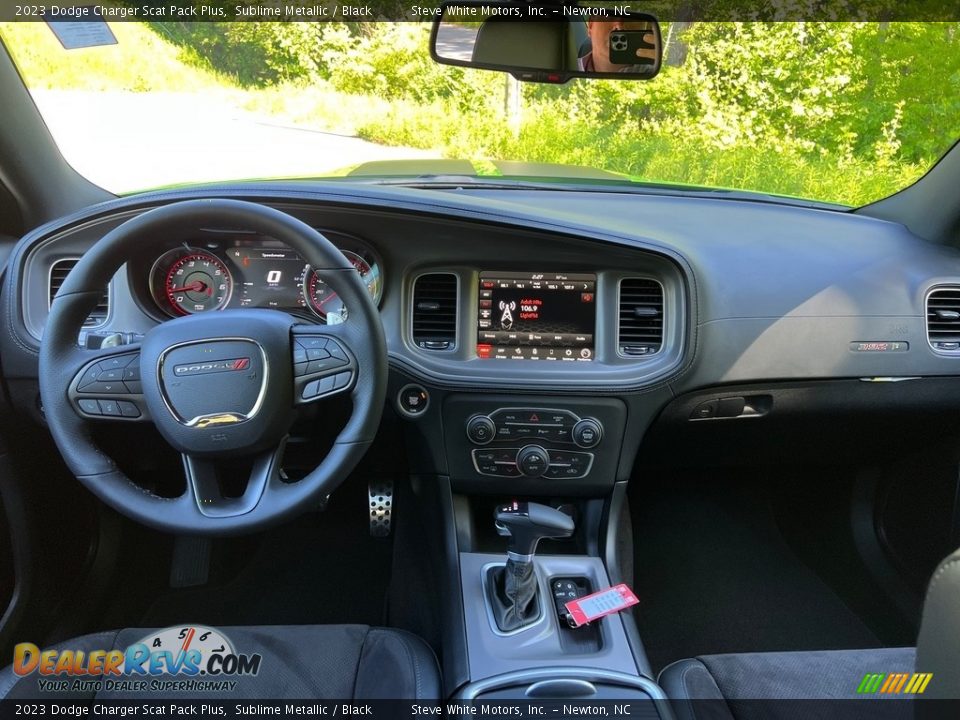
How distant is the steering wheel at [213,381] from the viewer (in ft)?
5.21

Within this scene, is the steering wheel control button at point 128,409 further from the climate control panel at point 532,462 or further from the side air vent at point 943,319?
the side air vent at point 943,319

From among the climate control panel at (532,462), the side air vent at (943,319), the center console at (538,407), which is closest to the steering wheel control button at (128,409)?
the center console at (538,407)

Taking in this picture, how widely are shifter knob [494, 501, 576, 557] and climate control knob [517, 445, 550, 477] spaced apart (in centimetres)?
29

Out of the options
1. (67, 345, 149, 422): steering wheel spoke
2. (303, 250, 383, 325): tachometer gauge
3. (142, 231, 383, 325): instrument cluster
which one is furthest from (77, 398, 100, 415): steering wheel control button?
(303, 250, 383, 325): tachometer gauge

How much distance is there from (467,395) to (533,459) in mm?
277

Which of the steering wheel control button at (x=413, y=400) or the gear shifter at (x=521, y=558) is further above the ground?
the steering wheel control button at (x=413, y=400)

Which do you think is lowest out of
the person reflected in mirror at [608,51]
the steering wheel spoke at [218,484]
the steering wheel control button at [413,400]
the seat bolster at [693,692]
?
the seat bolster at [693,692]

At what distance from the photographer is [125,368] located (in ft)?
5.42

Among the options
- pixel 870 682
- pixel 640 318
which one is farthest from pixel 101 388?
pixel 870 682

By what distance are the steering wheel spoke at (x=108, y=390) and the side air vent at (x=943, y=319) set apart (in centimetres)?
226

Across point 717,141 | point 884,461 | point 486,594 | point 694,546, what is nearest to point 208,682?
point 486,594

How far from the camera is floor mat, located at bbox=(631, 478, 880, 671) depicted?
2711mm

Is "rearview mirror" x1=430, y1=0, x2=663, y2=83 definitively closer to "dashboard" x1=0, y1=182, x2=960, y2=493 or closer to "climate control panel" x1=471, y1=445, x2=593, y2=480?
"dashboard" x1=0, y1=182, x2=960, y2=493

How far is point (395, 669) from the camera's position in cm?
178
